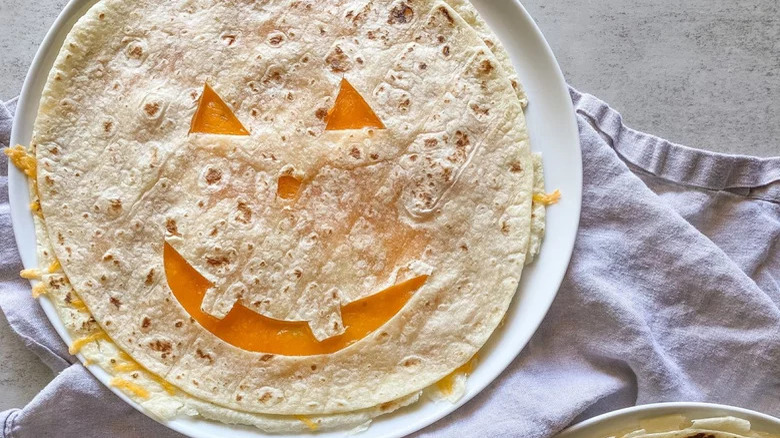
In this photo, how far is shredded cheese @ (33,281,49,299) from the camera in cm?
283

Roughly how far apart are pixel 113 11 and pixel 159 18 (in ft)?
0.58

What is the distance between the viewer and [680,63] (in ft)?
11.0

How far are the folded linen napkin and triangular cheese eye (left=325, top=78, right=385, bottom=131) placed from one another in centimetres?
93

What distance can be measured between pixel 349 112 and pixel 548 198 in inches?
33.6

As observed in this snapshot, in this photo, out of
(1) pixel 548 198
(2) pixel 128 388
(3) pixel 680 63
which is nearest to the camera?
(2) pixel 128 388

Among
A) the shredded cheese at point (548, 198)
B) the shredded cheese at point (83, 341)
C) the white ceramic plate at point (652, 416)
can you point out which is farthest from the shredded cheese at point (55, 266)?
the white ceramic plate at point (652, 416)

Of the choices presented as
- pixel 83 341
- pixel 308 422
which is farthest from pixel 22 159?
pixel 308 422

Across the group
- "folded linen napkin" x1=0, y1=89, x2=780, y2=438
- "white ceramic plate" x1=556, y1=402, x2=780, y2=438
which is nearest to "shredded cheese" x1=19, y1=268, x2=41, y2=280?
"folded linen napkin" x1=0, y1=89, x2=780, y2=438

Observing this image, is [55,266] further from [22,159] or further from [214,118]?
[214,118]

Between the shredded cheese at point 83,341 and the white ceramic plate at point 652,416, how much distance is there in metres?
1.79

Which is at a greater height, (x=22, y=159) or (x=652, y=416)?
(x=22, y=159)

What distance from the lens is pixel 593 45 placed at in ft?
11.0

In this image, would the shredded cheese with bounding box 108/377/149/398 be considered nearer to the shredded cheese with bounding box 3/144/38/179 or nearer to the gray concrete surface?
the shredded cheese with bounding box 3/144/38/179

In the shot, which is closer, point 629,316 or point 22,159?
point 22,159
